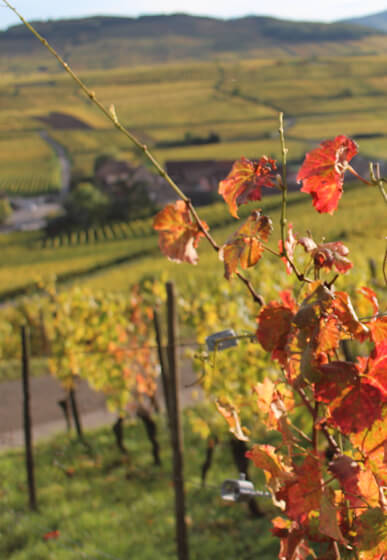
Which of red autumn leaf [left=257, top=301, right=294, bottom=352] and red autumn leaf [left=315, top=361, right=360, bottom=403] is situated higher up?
red autumn leaf [left=257, top=301, right=294, bottom=352]

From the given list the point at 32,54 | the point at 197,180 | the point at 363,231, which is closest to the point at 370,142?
the point at 197,180

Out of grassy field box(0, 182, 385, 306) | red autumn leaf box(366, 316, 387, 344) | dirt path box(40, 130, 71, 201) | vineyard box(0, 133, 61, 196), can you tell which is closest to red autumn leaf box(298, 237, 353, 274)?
red autumn leaf box(366, 316, 387, 344)

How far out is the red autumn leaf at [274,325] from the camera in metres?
1.06

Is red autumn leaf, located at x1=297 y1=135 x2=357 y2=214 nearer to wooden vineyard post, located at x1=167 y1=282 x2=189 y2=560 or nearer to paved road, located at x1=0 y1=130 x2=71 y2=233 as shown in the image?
wooden vineyard post, located at x1=167 y1=282 x2=189 y2=560

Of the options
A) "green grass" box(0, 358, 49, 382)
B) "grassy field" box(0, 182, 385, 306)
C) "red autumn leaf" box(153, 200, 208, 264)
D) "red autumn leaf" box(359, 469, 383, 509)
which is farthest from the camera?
"grassy field" box(0, 182, 385, 306)

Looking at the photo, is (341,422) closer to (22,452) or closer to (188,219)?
(188,219)

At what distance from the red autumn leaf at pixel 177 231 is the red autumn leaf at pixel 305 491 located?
0.42 meters

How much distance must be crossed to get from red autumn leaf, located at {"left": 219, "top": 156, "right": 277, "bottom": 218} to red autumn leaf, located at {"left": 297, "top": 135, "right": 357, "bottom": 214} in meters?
0.06

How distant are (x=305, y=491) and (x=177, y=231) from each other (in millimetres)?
511

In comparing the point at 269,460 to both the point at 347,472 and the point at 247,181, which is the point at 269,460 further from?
the point at 247,181

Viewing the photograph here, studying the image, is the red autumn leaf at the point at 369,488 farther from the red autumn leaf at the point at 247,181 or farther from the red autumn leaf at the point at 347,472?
the red autumn leaf at the point at 247,181

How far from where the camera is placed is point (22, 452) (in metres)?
7.94

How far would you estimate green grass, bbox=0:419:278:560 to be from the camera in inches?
205

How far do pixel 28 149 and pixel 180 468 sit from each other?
101m
